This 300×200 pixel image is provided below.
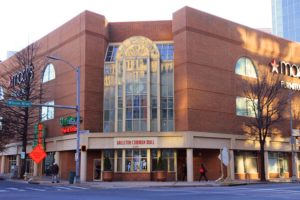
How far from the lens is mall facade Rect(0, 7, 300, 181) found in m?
38.9

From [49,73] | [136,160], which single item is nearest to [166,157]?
[136,160]

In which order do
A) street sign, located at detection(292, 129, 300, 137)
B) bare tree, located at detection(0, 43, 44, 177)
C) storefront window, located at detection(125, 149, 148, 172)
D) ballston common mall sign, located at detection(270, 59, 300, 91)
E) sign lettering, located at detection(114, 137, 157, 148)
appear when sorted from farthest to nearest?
street sign, located at detection(292, 129, 300, 137) < ballston common mall sign, located at detection(270, 59, 300, 91) < bare tree, located at detection(0, 43, 44, 177) < storefront window, located at detection(125, 149, 148, 172) < sign lettering, located at detection(114, 137, 157, 148)

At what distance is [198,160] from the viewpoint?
4122 centimetres

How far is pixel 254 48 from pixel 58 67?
22862 mm

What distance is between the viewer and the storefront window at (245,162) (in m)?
43.3

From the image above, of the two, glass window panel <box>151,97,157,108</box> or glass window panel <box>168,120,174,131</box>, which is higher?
glass window panel <box>151,97,157,108</box>

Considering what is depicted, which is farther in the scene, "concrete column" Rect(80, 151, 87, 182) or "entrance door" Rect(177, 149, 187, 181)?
"entrance door" Rect(177, 149, 187, 181)

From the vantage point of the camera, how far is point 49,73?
48.8 meters

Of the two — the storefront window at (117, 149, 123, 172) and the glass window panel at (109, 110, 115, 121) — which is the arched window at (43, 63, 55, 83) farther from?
the storefront window at (117, 149, 123, 172)

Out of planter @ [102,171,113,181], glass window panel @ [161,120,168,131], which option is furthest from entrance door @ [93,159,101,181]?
glass window panel @ [161,120,168,131]

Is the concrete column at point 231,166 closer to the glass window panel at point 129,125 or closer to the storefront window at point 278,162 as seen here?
the storefront window at point 278,162

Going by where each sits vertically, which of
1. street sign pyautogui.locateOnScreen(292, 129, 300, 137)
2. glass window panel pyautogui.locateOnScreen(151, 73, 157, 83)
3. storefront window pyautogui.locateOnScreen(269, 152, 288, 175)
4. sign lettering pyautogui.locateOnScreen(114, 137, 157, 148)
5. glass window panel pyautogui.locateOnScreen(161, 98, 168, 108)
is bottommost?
storefront window pyautogui.locateOnScreen(269, 152, 288, 175)

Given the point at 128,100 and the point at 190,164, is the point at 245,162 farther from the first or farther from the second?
the point at 128,100

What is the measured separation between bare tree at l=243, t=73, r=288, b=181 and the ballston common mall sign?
1.35 m
